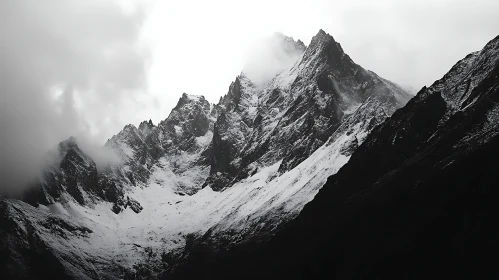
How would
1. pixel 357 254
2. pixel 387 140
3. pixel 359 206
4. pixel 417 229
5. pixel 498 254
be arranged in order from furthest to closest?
pixel 387 140 < pixel 359 206 < pixel 357 254 < pixel 417 229 < pixel 498 254

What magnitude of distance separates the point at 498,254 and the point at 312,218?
8347cm

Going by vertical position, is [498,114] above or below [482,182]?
above

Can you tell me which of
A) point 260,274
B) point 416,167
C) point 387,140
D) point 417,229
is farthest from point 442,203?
point 260,274

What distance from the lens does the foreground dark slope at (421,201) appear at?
126250 millimetres

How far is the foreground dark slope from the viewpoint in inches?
4970

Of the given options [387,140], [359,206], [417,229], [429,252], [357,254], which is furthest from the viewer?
[387,140]

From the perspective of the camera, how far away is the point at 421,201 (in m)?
146

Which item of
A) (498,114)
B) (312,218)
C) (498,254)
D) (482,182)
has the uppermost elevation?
(312,218)

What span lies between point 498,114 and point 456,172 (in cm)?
2041

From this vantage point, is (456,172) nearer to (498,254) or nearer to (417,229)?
→ (417,229)

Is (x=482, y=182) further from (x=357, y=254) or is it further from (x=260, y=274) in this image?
(x=260, y=274)

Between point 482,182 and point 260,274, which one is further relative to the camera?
point 260,274

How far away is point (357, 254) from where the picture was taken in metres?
150

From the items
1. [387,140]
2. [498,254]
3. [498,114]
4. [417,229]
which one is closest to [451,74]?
[387,140]
